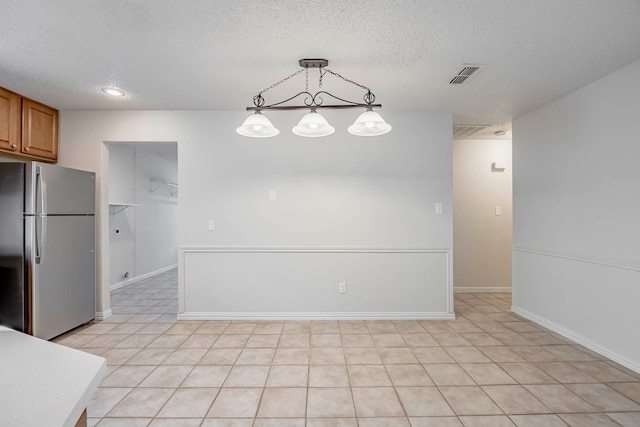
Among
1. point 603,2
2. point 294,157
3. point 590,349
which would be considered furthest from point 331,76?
point 590,349

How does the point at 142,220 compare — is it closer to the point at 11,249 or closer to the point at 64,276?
the point at 64,276

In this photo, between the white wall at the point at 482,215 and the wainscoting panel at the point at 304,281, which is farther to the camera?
the white wall at the point at 482,215

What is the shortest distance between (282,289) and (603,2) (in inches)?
134

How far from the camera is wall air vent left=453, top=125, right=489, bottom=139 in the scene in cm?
394

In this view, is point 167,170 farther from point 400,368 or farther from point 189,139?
point 400,368

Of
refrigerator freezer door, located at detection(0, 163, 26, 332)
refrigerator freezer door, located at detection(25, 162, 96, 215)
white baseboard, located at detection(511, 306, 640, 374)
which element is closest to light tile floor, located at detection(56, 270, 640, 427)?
white baseboard, located at detection(511, 306, 640, 374)

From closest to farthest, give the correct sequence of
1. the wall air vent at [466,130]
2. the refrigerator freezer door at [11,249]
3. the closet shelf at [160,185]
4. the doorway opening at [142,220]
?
1. the refrigerator freezer door at [11,249]
2. the wall air vent at [466,130]
3. the doorway opening at [142,220]
4. the closet shelf at [160,185]

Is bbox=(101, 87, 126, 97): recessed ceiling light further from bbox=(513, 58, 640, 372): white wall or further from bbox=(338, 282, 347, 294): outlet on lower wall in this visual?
bbox=(513, 58, 640, 372): white wall

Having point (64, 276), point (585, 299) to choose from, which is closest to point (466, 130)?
point (585, 299)

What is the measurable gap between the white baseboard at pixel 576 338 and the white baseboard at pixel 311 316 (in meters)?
0.92

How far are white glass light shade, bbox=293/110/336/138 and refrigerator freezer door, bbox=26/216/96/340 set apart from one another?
102 inches

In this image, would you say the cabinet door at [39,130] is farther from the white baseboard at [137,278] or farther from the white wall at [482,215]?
the white wall at [482,215]

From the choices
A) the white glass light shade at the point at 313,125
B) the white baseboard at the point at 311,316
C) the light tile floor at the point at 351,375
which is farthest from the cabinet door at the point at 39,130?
the white glass light shade at the point at 313,125

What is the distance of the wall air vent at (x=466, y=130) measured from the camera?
3.94 m
